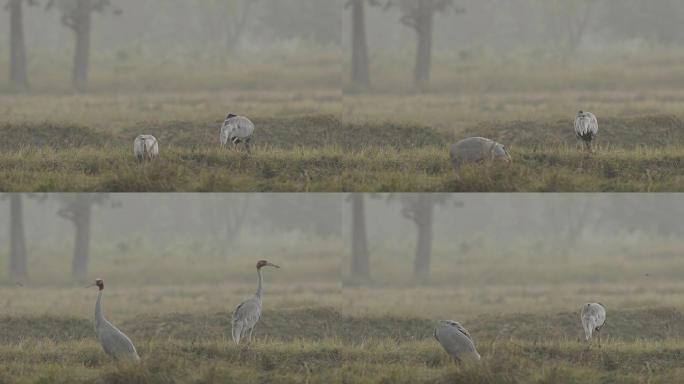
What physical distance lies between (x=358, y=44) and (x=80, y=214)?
10439mm

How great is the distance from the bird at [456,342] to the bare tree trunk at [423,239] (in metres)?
17.5

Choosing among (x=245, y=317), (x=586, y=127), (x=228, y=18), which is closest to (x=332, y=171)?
(x=245, y=317)

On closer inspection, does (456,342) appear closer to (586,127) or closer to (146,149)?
(586,127)

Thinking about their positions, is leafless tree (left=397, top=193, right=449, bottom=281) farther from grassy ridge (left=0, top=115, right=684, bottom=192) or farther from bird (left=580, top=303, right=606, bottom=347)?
bird (left=580, top=303, right=606, bottom=347)

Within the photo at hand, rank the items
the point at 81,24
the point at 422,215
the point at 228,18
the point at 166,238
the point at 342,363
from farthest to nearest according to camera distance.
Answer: the point at 228,18 < the point at 166,238 < the point at 81,24 < the point at 422,215 < the point at 342,363

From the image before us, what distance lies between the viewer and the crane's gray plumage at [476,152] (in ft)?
86.3

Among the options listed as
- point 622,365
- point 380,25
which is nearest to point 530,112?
point 380,25

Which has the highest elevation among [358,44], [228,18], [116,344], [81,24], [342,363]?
[228,18]

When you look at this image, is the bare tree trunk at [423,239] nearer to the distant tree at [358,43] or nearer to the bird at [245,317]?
the distant tree at [358,43]

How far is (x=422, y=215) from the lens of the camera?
143ft

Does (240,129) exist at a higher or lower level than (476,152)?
higher

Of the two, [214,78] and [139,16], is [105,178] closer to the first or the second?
[214,78]

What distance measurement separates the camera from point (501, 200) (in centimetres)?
5731

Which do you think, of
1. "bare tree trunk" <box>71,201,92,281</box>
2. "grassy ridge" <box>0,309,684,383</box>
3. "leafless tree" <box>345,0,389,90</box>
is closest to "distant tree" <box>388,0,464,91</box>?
"leafless tree" <box>345,0,389,90</box>
